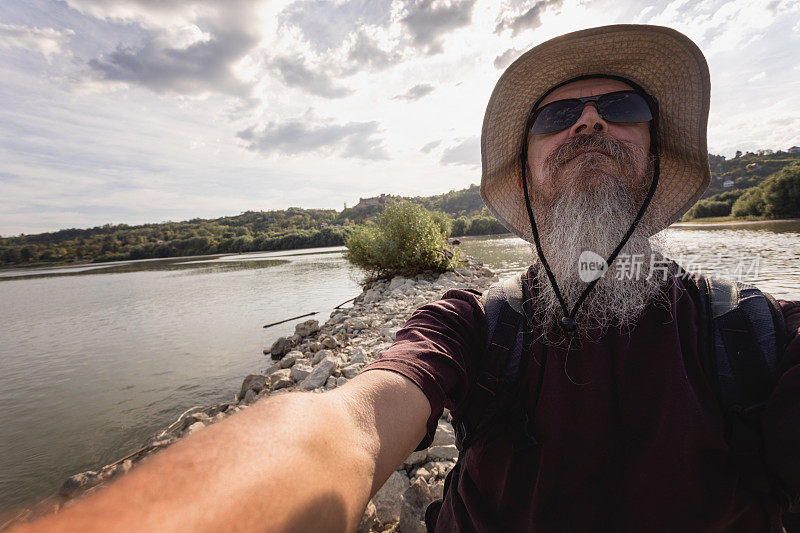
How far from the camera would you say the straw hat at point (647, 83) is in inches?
69.9

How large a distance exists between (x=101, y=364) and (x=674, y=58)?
1241 cm

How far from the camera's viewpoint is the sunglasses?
1775 millimetres

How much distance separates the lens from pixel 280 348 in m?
7.49

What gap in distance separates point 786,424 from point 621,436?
46 cm

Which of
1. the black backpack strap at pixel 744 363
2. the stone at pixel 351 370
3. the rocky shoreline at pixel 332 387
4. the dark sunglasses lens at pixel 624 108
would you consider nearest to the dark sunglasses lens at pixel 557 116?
the dark sunglasses lens at pixel 624 108

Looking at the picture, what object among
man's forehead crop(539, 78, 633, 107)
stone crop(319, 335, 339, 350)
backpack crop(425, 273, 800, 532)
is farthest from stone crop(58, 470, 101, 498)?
man's forehead crop(539, 78, 633, 107)

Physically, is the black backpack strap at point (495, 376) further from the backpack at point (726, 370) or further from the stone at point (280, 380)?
the stone at point (280, 380)

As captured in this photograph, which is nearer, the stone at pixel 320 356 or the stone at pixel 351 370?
the stone at pixel 351 370

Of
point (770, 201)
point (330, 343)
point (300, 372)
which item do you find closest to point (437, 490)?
point (300, 372)

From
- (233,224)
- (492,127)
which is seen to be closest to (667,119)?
(492,127)

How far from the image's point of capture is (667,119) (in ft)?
6.25

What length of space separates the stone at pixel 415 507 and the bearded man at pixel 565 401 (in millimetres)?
401

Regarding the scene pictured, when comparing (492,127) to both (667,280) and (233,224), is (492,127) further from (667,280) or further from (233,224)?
(233,224)

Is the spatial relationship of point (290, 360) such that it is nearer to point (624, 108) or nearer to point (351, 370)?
point (351, 370)
